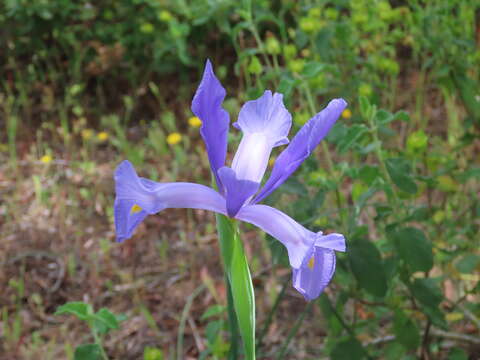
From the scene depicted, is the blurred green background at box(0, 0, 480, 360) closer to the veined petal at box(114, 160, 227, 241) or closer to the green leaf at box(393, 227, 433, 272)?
the green leaf at box(393, 227, 433, 272)

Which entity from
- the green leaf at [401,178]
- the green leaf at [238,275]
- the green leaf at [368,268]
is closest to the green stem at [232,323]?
the green leaf at [238,275]

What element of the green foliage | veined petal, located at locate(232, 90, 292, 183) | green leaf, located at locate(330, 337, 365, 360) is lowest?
green leaf, located at locate(330, 337, 365, 360)

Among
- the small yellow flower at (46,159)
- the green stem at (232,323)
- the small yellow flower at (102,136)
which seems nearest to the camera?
the green stem at (232,323)

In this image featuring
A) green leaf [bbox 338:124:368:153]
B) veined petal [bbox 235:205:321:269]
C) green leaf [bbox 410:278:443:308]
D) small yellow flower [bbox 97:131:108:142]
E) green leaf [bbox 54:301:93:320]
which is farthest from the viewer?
small yellow flower [bbox 97:131:108:142]

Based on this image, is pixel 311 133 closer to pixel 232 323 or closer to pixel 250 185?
pixel 250 185

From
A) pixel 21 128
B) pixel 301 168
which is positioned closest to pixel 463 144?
pixel 301 168

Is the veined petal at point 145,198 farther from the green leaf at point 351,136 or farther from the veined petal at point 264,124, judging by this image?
the green leaf at point 351,136

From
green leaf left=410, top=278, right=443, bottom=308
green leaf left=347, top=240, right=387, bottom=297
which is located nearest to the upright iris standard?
green leaf left=347, top=240, right=387, bottom=297

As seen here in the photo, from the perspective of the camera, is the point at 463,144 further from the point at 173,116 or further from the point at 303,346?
the point at 173,116
